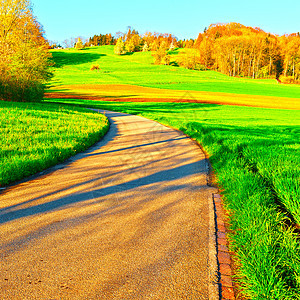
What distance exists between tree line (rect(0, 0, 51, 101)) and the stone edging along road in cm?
2282

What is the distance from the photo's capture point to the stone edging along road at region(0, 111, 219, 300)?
93.3 inches

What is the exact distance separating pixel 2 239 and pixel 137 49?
16977 cm

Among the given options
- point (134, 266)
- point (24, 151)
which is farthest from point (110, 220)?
point (24, 151)

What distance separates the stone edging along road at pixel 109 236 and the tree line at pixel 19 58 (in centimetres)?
2282

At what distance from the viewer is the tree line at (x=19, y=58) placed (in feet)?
79.3

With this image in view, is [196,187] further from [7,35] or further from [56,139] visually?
[7,35]

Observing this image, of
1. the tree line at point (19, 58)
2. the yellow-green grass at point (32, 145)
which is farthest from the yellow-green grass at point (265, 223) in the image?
the tree line at point (19, 58)

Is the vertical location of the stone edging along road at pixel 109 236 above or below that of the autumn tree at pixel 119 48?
below

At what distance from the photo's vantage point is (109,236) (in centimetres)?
324

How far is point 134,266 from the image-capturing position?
8.67ft

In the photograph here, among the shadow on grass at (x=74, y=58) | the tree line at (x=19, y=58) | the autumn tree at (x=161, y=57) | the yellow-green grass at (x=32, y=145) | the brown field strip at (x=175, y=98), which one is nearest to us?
the yellow-green grass at (x=32, y=145)

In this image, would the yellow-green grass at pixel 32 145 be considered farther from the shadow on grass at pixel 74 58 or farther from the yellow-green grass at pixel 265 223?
the shadow on grass at pixel 74 58

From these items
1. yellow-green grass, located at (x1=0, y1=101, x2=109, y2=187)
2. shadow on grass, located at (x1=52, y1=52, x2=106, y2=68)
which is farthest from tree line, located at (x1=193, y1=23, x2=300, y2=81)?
yellow-green grass, located at (x1=0, y1=101, x2=109, y2=187)

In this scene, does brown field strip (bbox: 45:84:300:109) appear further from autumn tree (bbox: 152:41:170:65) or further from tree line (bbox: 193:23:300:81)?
autumn tree (bbox: 152:41:170:65)
